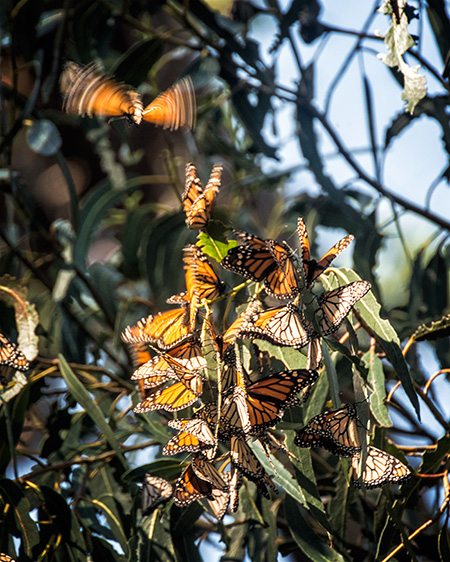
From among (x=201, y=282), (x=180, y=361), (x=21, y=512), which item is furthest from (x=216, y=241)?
(x=21, y=512)

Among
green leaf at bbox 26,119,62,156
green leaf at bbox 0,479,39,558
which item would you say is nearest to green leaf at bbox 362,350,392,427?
green leaf at bbox 0,479,39,558

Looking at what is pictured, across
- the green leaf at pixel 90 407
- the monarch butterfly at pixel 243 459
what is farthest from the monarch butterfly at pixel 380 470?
the green leaf at pixel 90 407

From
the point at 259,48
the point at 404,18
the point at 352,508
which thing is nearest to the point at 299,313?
the point at 404,18

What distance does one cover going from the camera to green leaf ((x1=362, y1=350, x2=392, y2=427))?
838 mm

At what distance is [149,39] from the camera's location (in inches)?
60.4

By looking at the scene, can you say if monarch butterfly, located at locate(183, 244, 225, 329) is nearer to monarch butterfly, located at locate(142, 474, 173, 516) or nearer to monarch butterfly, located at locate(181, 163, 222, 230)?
monarch butterfly, located at locate(181, 163, 222, 230)

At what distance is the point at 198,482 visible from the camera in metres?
0.74

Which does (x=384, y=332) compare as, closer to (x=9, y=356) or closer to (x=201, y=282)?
(x=201, y=282)

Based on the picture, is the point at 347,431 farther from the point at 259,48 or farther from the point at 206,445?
the point at 259,48

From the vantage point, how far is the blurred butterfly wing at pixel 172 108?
80cm

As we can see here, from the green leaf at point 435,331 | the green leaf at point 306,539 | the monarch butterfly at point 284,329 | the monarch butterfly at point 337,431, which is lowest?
the green leaf at point 306,539

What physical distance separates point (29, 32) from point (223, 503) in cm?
126

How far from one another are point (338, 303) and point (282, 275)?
7 centimetres

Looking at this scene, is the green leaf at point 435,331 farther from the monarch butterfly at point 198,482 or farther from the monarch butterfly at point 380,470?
the monarch butterfly at point 198,482
